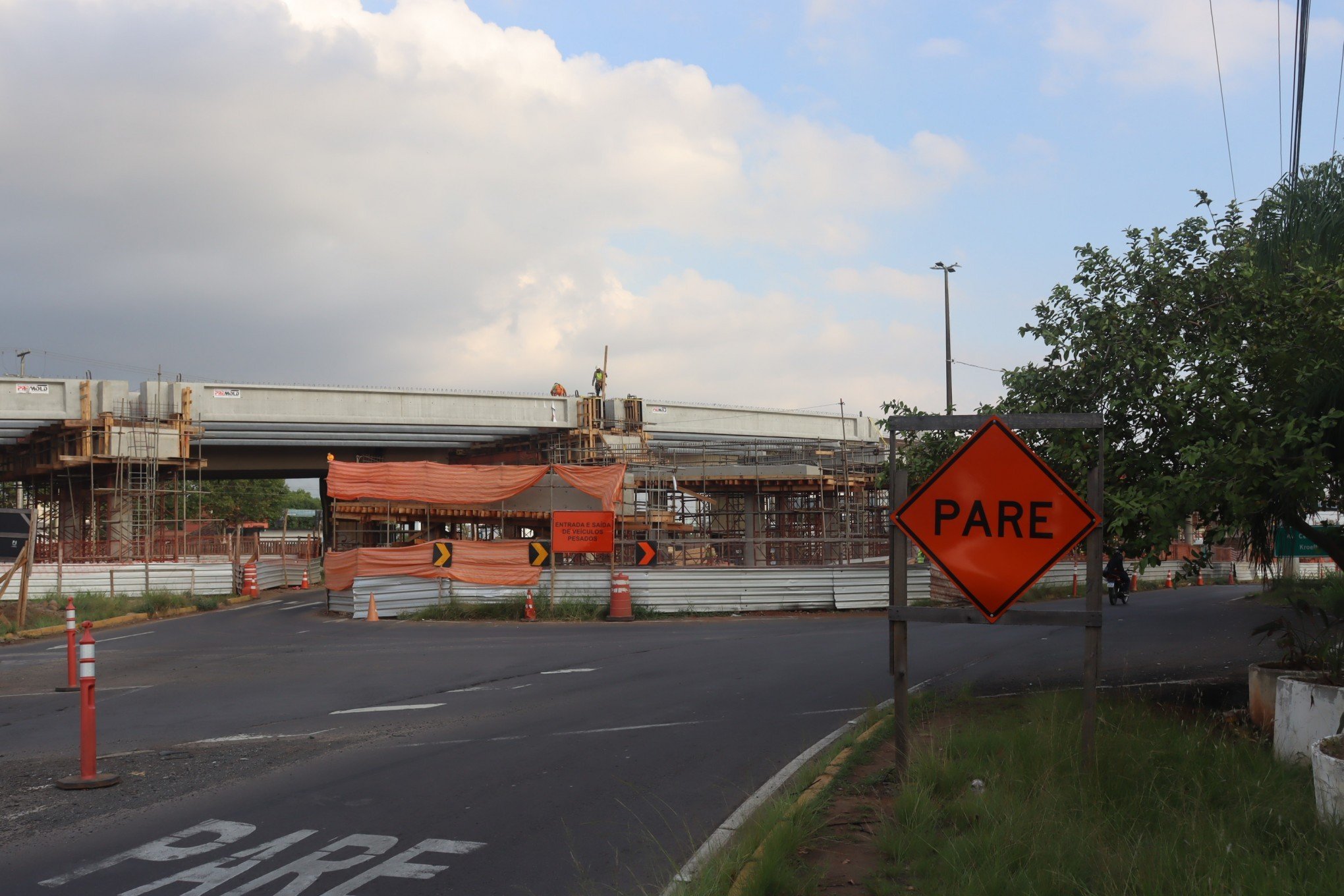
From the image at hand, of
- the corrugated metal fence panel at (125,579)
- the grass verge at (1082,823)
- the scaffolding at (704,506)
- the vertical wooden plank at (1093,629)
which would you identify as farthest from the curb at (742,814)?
the corrugated metal fence panel at (125,579)

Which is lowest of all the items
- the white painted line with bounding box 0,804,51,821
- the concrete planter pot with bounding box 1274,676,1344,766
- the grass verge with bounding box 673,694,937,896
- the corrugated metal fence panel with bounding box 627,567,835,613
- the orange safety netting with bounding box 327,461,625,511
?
the corrugated metal fence panel with bounding box 627,567,835,613

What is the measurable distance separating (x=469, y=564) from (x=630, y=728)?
1695cm

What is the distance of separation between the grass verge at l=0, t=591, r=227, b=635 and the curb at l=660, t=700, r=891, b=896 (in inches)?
752

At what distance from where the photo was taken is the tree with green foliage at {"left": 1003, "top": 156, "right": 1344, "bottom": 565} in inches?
359

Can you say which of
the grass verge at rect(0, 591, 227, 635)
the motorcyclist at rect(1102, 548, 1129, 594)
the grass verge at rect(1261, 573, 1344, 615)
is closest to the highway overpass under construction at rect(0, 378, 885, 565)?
the grass verge at rect(0, 591, 227, 635)

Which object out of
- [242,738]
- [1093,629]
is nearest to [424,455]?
[242,738]

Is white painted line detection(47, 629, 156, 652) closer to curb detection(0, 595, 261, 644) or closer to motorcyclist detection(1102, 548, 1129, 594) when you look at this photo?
curb detection(0, 595, 261, 644)

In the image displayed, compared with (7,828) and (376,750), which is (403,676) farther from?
(7,828)

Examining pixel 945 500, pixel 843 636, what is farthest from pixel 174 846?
pixel 843 636

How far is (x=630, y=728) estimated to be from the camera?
10562mm

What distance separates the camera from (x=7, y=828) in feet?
23.8

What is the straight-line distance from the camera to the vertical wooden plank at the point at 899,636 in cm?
768

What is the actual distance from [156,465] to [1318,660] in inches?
1393

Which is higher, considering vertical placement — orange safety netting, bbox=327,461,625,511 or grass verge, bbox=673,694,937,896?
orange safety netting, bbox=327,461,625,511
